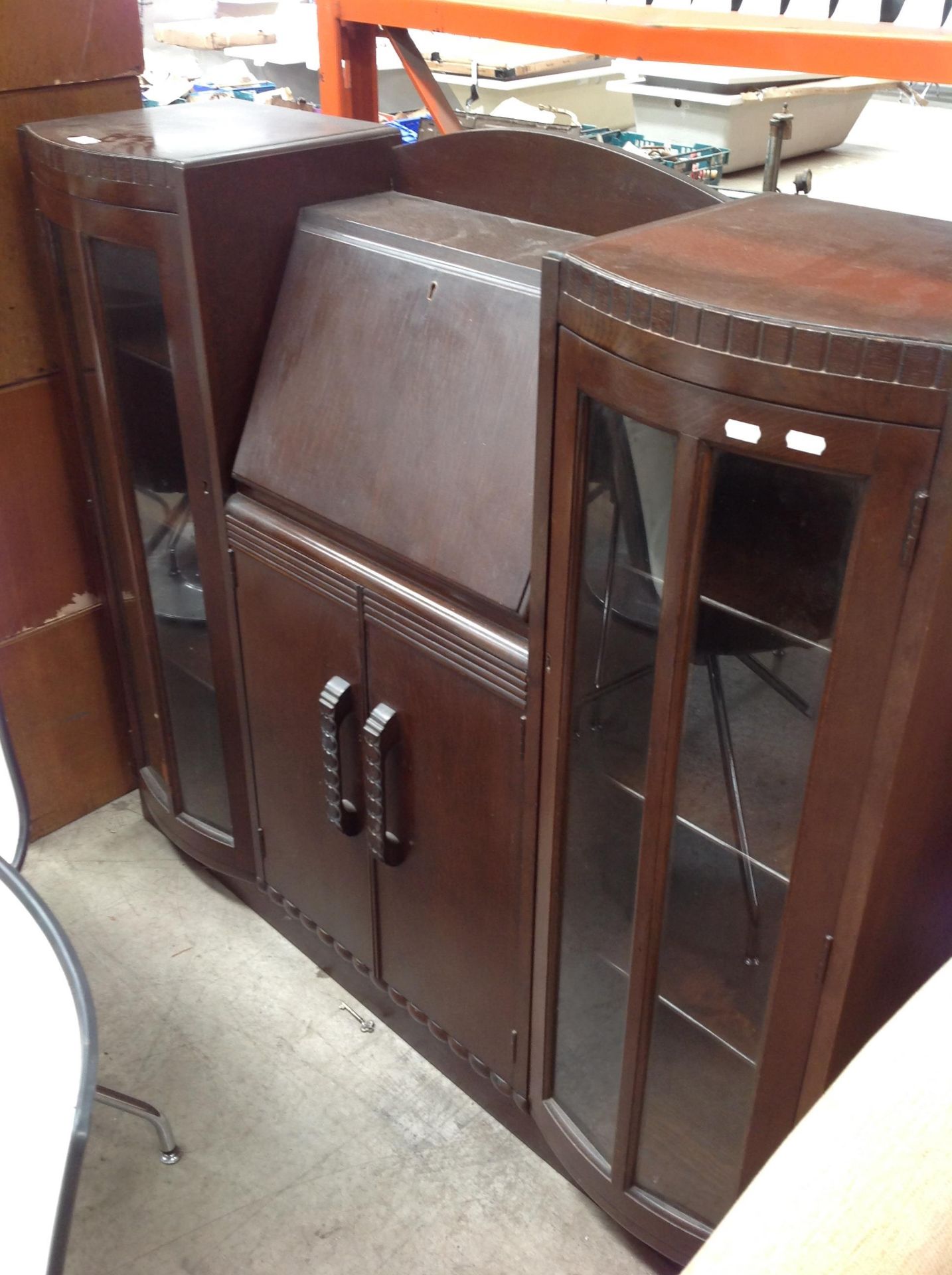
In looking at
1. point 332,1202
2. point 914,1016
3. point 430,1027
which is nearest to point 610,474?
point 914,1016

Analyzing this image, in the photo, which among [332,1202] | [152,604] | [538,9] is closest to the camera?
[332,1202]

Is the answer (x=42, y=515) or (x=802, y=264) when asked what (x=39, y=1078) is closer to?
(x=802, y=264)

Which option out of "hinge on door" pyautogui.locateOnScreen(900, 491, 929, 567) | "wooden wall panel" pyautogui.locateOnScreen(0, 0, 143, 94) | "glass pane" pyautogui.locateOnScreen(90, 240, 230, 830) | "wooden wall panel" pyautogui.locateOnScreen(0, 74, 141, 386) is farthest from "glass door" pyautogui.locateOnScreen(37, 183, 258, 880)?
"hinge on door" pyautogui.locateOnScreen(900, 491, 929, 567)

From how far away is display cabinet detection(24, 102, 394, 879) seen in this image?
1.53 metres

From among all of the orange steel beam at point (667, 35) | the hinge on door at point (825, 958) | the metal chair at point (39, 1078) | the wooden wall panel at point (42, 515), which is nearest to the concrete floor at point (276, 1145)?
the wooden wall panel at point (42, 515)

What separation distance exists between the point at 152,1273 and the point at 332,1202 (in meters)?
0.27

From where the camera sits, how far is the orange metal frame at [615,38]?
145 centimetres

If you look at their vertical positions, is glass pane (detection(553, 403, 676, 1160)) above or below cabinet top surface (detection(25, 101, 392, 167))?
below

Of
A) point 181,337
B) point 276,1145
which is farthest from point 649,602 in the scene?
point 276,1145

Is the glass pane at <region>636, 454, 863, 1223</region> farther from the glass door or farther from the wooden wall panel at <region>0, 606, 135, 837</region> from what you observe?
the wooden wall panel at <region>0, 606, 135, 837</region>

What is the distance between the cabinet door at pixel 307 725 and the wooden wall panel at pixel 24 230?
66 centimetres

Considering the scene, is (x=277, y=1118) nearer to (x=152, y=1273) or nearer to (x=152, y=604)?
(x=152, y=1273)

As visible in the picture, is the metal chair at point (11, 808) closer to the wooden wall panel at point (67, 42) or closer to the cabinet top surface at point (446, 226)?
the cabinet top surface at point (446, 226)

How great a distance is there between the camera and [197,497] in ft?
5.74
